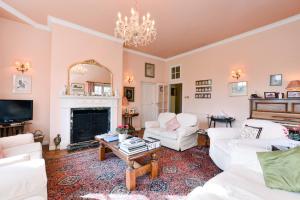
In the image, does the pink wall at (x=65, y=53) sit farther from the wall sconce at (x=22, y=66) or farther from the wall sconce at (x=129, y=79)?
the wall sconce at (x=129, y=79)

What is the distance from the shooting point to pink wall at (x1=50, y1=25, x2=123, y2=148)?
3.55 meters

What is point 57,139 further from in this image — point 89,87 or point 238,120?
point 238,120

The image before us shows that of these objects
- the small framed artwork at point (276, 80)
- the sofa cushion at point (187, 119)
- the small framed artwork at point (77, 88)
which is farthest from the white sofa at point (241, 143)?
the small framed artwork at point (77, 88)

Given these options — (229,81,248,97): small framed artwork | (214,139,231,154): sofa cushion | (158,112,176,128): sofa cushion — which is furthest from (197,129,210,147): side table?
(229,81,248,97): small framed artwork

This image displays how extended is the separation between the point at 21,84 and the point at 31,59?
0.67 meters

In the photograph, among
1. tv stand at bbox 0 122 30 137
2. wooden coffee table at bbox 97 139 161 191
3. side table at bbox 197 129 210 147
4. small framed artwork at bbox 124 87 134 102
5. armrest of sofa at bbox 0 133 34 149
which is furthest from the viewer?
small framed artwork at bbox 124 87 134 102

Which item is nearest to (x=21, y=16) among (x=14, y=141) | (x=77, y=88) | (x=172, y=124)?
(x=77, y=88)

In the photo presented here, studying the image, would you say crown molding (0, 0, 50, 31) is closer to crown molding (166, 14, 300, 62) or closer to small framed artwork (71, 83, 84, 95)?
small framed artwork (71, 83, 84, 95)

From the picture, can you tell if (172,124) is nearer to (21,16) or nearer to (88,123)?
(88,123)

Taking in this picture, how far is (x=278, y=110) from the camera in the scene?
3693 millimetres

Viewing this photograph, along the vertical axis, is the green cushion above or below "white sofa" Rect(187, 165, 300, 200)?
above

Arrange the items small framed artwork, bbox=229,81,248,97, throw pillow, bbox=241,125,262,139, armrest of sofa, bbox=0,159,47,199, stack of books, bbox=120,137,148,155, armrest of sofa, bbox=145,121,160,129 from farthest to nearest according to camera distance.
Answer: small framed artwork, bbox=229,81,248,97
armrest of sofa, bbox=145,121,160,129
throw pillow, bbox=241,125,262,139
stack of books, bbox=120,137,148,155
armrest of sofa, bbox=0,159,47,199

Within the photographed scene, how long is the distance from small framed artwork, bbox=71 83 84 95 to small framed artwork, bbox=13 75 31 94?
1.05 m

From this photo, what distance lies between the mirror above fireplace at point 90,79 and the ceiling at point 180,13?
3.41 feet
